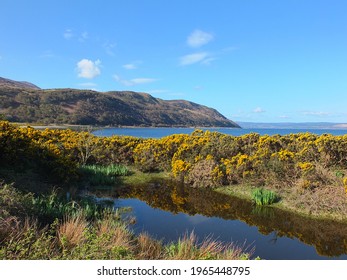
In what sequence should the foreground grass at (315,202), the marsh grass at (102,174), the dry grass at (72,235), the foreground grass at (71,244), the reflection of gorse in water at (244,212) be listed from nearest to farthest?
the foreground grass at (71,244) < the dry grass at (72,235) < the reflection of gorse in water at (244,212) < the foreground grass at (315,202) < the marsh grass at (102,174)

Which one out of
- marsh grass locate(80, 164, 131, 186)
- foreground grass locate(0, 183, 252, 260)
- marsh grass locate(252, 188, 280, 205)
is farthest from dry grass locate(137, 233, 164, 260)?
marsh grass locate(80, 164, 131, 186)

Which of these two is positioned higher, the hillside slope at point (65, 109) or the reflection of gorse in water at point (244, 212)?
the hillside slope at point (65, 109)

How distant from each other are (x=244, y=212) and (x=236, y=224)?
1446mm

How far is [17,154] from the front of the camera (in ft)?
46.9

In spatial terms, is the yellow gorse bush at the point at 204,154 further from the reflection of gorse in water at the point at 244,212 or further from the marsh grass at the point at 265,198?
the reflection of gorse in water at the point at 244,212

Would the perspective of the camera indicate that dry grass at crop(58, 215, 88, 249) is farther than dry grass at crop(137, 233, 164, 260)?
No

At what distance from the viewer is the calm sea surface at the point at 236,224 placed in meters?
8.84

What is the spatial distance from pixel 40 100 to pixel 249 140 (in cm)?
11394

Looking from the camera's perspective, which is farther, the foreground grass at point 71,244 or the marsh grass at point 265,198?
the marsh grass at point 265,198

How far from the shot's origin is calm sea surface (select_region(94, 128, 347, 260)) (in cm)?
884

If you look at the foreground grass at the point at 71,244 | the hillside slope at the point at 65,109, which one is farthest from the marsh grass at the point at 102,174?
the hillside slope at the point at 65,109

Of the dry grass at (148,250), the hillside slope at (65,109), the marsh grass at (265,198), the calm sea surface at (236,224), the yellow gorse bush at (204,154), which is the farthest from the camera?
the hillside slope at (65,109)

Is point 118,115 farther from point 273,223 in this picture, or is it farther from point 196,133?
point 273,223

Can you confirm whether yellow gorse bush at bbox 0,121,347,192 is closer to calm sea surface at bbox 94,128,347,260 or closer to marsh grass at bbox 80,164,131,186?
marsh grass at bbox 80,164,131,186
